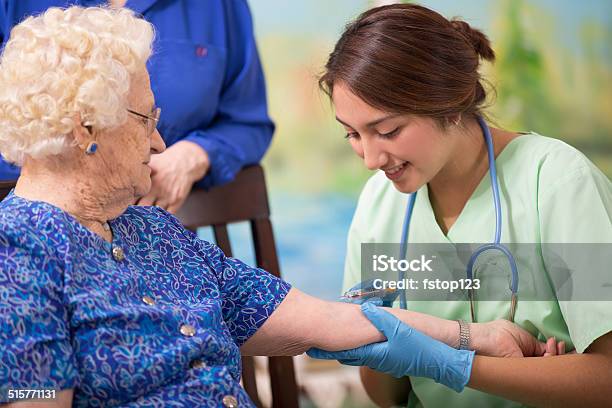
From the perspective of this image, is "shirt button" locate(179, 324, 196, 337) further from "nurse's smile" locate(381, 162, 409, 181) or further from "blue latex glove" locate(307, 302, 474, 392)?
"nurse's smile" locate(381, 162, 409, 181)

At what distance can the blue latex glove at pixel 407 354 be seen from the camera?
70.4 inches

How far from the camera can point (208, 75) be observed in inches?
Result: 94.9

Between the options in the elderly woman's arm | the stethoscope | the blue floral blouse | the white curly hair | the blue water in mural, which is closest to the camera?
the blue floral blouse

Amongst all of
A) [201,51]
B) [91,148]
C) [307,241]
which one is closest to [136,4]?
[201,51]

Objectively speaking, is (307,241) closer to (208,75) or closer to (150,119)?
(208,75)

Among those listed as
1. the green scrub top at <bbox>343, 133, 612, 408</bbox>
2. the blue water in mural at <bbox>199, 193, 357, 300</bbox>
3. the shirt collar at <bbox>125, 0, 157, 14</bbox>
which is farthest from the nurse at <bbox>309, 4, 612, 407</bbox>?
the blue water in mural at <bbox>199, 193, 357, 300</bbox>

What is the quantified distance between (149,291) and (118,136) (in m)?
0.28

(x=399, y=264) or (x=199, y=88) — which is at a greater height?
(x=199, y=88)

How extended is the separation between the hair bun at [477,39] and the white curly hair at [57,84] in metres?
0.83

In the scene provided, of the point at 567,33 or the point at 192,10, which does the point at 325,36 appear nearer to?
the point at 567,33

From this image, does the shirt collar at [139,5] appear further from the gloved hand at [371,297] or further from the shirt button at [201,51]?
the gloved hand at [371,297]

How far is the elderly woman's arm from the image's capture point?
179 centimetres

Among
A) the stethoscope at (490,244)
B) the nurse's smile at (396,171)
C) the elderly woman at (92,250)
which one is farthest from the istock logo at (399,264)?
the elderly woman at (92,250)

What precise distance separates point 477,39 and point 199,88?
772mm
